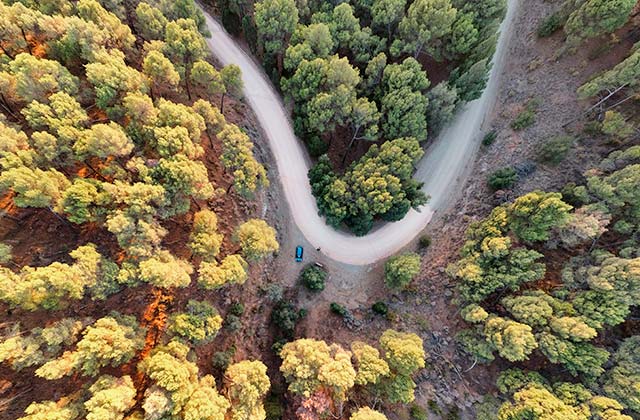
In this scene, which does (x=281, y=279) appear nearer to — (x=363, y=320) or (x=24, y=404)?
(x=363, y=320)

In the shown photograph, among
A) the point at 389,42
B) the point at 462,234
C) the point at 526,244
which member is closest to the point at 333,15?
the point at 389,42

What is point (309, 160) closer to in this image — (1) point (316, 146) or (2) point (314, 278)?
(1) point (316, 146)

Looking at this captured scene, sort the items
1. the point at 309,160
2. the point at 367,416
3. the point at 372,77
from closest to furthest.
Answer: the point at 367,416 → the point at 372,77 → the point at 309,160

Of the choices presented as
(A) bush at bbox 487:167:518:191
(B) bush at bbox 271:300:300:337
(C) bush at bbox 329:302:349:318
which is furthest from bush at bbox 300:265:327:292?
(A) bush at bbox 487:167:518:191

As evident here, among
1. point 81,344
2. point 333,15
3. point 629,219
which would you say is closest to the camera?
point 81,344

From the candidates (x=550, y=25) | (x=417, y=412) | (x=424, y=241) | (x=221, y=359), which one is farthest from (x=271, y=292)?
(x=550, y=25)

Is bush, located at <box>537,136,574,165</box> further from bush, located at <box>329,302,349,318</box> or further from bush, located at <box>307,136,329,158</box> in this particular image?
bush, located at <box>329,302,349,318</box>
